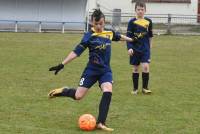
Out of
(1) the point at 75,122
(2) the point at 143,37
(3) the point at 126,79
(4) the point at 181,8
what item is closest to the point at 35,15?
(4) the point at 181,8

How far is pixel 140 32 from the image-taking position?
35.6 feet

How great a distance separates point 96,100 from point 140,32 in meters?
1.73

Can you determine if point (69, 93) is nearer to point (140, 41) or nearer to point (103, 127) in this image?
point (103, 127)

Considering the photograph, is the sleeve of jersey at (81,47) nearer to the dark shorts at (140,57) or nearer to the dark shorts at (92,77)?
the dark shorts at (92,77)

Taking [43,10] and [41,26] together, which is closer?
[41,26]

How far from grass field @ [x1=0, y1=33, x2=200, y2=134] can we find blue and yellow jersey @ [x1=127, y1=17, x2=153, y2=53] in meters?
0.94

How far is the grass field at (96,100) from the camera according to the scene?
25.7 ft

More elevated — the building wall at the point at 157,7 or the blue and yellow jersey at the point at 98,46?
the building wall at the point at 157,7

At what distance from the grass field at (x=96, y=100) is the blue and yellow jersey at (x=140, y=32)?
94 centimetres

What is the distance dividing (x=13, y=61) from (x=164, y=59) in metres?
5.17

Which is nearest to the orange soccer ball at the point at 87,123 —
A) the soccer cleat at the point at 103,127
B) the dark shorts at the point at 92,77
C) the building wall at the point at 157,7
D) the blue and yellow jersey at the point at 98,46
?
the soccer cleat at the point at 103,127

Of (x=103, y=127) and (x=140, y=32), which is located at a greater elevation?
(x=140, y=32)

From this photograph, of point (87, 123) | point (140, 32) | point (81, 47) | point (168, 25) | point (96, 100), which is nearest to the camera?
point (87, 123)

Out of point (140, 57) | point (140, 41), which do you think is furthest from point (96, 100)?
point (140, 41)
